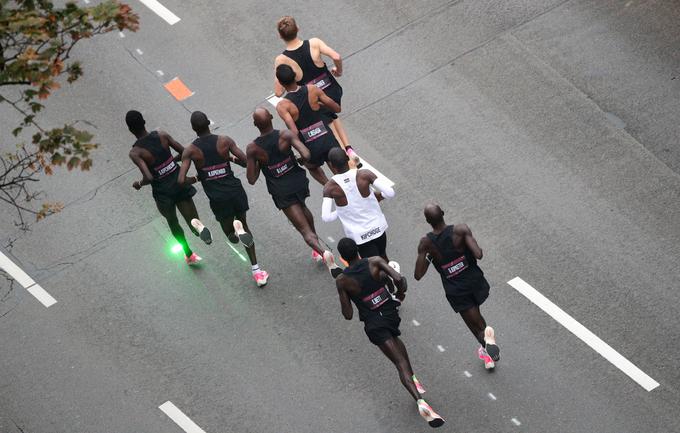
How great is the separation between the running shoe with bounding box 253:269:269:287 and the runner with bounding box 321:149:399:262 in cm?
173

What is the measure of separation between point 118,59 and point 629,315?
9245 mm

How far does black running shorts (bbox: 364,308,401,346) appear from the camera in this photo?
11883mm

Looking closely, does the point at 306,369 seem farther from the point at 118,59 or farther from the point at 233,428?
the point at 118,59

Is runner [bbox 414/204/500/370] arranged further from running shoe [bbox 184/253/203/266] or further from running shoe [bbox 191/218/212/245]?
running shoe [bbox 184/253/203/266]

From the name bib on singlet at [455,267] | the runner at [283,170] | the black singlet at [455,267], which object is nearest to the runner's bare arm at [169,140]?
the runner at [283,170]

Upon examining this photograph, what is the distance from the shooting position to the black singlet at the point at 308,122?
13898 mm

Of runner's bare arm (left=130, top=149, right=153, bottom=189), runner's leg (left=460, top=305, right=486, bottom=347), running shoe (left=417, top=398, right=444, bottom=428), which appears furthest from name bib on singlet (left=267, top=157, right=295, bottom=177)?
running shoe (left=417, top=398, right=444, bottom=428)

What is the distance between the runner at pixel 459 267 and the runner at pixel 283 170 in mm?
1466

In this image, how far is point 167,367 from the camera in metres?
13.5


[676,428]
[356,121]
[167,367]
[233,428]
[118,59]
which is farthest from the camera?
[118,59]

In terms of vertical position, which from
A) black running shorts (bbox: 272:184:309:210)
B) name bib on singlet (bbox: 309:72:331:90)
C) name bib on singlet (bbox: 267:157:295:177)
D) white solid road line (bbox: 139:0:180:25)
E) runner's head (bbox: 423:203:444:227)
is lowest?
white solid road line (bbox: 139:0:180:25)

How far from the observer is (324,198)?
12734 millimetres

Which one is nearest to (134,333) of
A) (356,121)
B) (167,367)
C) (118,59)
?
(167,367)

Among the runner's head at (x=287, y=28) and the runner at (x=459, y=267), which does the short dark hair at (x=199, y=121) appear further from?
the runner at (x=459, y=267)
